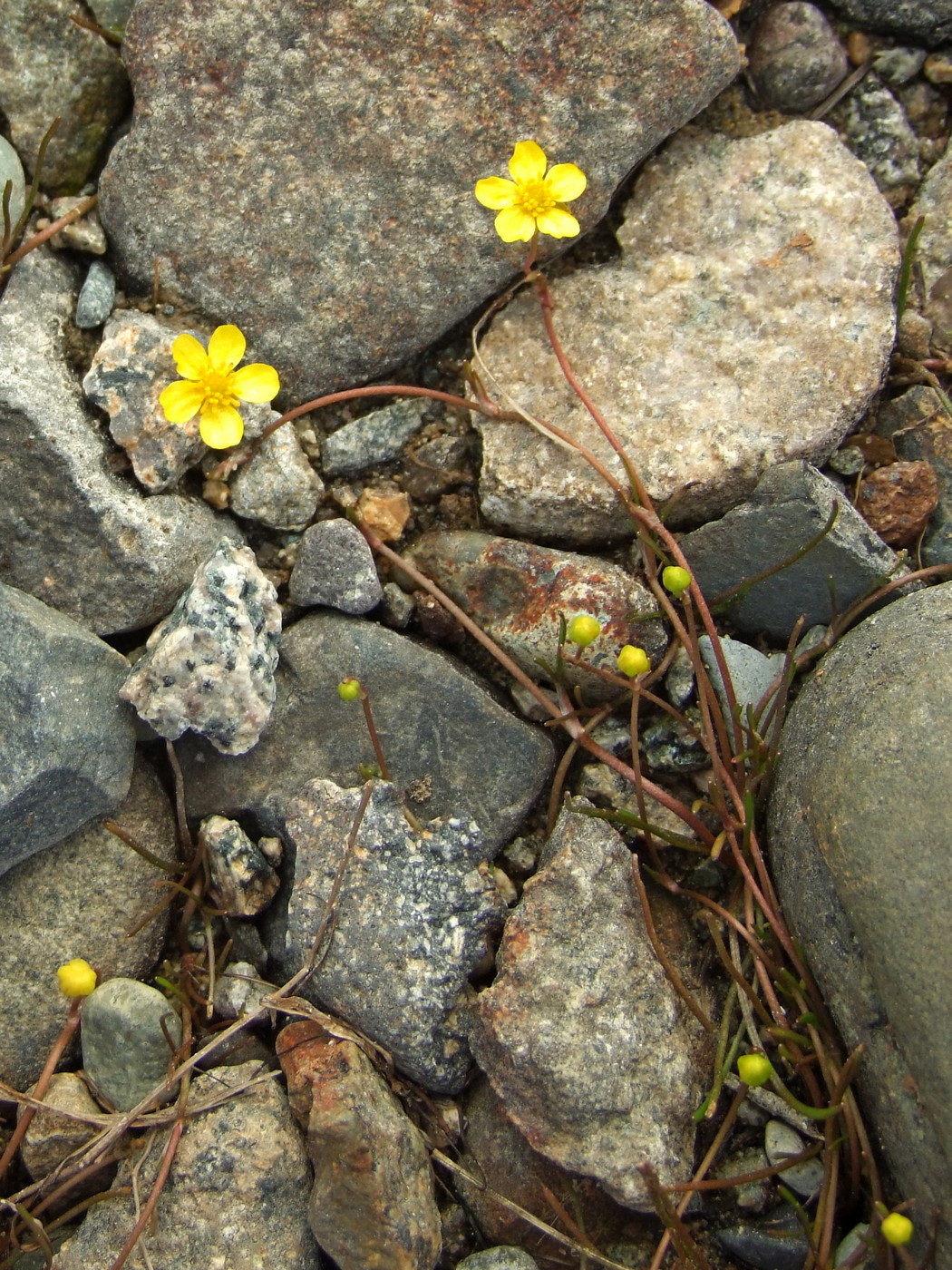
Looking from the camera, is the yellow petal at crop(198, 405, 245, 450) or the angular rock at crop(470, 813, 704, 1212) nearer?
the angular rock at crop(470, 813, 704, 1212)

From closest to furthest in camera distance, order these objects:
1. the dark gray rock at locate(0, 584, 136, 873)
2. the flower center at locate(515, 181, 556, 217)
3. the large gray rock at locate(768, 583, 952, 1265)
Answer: the large gray rock at locate(768, 583, 952, 1265) < the dark gray rock at locate(0, 584, 136, 873) < the flower center at locate(515, 181, 556, 217)

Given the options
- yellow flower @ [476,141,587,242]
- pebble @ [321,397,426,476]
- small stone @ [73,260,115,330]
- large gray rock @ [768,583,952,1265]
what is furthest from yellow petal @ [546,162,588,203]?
large gray rock @ [768,583,952,1265]

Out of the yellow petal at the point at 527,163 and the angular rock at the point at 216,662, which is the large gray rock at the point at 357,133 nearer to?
the yellow petal at the point at 527,163

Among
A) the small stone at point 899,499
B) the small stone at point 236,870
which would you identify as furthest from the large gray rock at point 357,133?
the small stone at point 236,870

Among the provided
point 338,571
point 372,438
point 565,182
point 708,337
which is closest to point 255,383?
point 372,438

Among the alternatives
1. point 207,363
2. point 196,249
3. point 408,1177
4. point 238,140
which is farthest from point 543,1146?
point 238,140

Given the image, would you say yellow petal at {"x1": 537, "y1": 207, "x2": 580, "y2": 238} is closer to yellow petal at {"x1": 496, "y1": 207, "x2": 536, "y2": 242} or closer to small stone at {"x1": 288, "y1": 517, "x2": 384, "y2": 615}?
yellow petal at {"x1": 496, "y1": 207, "x2": 536, "y2": 242}
